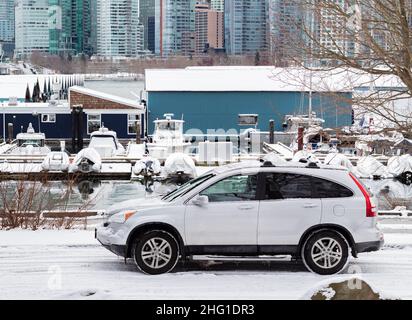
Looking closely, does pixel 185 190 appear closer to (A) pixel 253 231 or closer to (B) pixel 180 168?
(A) pixel 253 231

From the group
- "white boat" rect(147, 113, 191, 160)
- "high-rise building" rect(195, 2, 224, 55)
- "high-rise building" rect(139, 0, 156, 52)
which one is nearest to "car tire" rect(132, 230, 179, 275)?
"white boat" rect(147, 113, 191, 160)

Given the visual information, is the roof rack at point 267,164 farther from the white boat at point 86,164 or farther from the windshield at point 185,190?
the white boat at point 86,164

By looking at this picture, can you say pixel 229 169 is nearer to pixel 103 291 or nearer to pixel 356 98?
pixel 103 291

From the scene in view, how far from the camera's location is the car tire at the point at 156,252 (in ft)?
33.7

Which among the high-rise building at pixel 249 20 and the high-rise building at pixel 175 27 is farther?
the high-rise building at pixel 175 27

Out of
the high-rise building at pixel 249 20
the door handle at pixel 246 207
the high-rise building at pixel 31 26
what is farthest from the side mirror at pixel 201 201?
the high-rise building at pixel 31 26

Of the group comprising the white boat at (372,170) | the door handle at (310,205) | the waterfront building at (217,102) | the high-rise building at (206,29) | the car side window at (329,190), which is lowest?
the white boat at (372,170)

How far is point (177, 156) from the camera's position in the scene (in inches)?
1319

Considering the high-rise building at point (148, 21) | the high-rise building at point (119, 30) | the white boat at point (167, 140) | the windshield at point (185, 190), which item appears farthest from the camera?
the high-rise building at point (119, 30)

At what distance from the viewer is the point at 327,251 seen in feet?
33.9

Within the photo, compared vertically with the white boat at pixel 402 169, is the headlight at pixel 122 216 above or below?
above

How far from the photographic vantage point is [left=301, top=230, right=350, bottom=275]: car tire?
1030 cm

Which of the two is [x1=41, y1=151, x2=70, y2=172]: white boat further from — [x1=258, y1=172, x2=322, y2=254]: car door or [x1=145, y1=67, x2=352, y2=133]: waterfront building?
[x1=258, y1=172, x2=322, y2=254]: car door

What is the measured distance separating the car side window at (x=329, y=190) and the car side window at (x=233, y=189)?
84 cm
